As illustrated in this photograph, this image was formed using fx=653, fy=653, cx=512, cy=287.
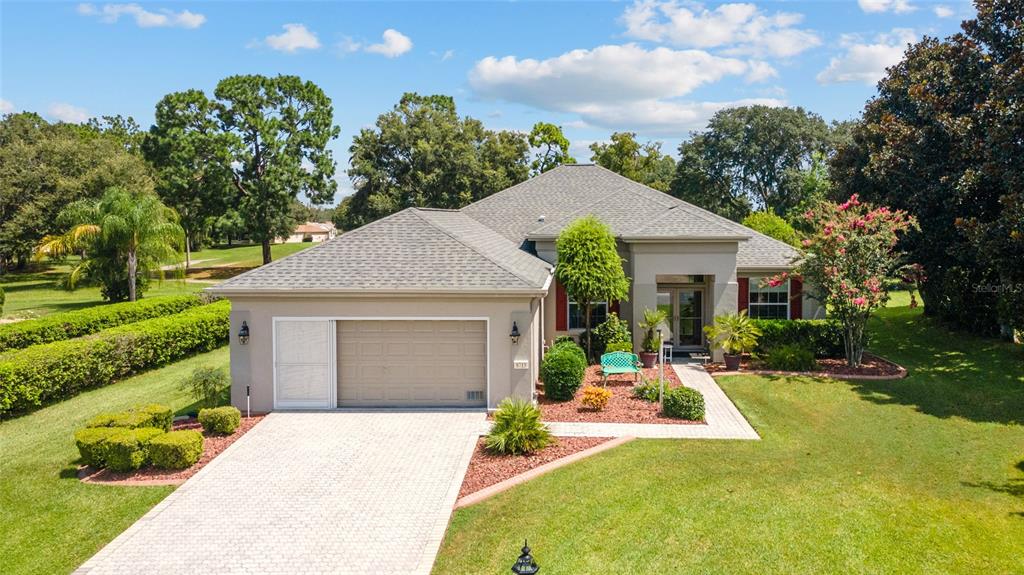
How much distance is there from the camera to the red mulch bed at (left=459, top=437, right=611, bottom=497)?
1077 cm

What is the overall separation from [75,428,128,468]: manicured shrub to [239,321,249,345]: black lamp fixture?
3.36 meters

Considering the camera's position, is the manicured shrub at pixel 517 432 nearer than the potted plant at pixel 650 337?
Yes

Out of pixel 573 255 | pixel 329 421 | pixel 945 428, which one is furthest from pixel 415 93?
pixel 945 428

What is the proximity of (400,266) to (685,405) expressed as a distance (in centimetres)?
710

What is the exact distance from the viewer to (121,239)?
28641 mm

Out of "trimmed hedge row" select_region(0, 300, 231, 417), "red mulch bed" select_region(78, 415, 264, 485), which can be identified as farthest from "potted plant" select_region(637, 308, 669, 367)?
"trimmed hedge row" select_region(0, 300, 231, 417)

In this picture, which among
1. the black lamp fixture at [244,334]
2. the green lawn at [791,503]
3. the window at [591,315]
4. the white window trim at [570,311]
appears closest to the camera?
the green lawn at [791,503]

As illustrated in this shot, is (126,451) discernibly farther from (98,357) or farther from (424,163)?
(424,163)

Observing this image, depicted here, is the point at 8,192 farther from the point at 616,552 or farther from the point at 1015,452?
the point at 1015,452

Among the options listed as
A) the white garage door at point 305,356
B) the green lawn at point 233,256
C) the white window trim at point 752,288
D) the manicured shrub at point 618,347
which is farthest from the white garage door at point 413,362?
the green lawn at point 233,256

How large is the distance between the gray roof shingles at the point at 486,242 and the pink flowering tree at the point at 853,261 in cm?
153

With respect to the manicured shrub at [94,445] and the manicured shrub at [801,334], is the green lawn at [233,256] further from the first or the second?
the manicured shrub at [94,445]

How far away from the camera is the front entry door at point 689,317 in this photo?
840 inches

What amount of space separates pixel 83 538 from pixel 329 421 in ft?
17.7
